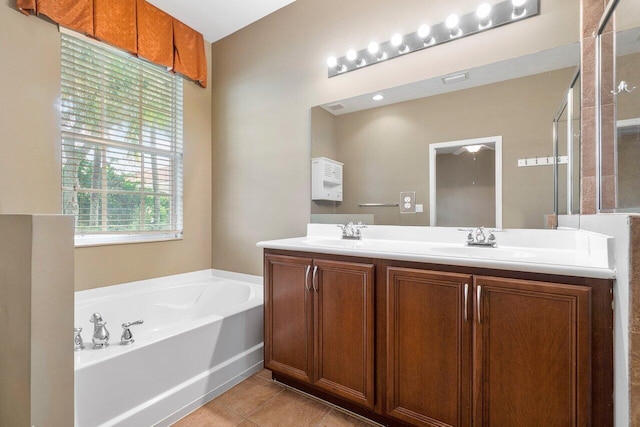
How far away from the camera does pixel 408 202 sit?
6.25 ft

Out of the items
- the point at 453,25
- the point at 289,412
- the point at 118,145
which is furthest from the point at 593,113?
the point at 118,145

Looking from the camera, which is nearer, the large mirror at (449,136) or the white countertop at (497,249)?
the white countertop at (497,249)

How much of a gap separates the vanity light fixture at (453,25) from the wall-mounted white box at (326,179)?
3.46 ft

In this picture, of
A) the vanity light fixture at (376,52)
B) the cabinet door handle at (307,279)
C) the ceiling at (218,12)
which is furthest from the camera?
the ceiling at (218,12)

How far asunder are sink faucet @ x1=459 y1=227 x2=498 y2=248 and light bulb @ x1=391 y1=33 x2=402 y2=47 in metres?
1.29

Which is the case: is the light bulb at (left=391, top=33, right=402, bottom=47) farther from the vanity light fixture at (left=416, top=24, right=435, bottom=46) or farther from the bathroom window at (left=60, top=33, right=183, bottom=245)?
the bathroom window at (left=60, top=33, right=183, bottom=245)

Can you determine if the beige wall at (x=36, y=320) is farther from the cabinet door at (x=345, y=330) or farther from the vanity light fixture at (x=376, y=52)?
the vanity light fixture at (x=376, y=52)

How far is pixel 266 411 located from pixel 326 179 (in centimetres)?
155

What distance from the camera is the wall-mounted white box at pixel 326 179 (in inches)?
87.3

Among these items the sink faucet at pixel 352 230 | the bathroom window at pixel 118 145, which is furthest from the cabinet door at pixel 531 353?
the bathroom window at pixel 118 145

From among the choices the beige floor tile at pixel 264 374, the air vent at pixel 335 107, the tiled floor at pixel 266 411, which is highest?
the air vent at pixel 335 107

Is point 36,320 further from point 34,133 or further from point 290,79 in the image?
point 290,79

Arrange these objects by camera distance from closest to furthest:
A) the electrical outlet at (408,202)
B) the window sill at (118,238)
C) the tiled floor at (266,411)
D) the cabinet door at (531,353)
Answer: the cabinet door at (531,353) < the tiled floor at (266,411) < the electrical outlet at (408,202) < the window sill at (118,238)

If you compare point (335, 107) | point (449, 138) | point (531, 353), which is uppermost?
point (335, 107)
